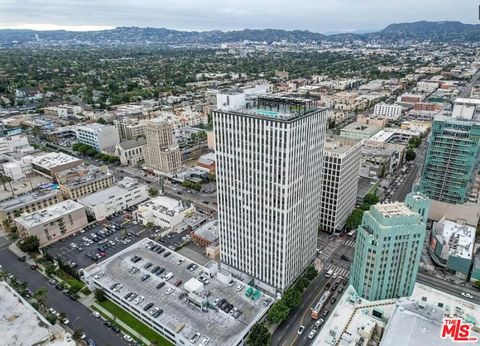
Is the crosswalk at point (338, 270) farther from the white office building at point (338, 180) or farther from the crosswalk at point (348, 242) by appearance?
the white office building at point (338, 180)

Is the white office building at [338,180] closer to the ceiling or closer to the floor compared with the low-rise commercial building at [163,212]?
closer to the ceiling

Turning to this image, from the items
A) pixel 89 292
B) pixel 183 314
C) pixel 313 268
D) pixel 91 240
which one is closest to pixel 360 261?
pixel 313 268

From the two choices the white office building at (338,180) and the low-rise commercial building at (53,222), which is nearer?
the white office building at (338,180)

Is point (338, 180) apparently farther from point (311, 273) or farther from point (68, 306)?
point (68, 306)

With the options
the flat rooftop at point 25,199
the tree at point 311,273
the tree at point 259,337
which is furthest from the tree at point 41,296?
the tree at point 311,273

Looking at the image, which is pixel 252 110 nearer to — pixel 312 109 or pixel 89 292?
pixel 312 109

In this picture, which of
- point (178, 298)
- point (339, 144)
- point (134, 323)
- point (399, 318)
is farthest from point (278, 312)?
point (339, 144)
